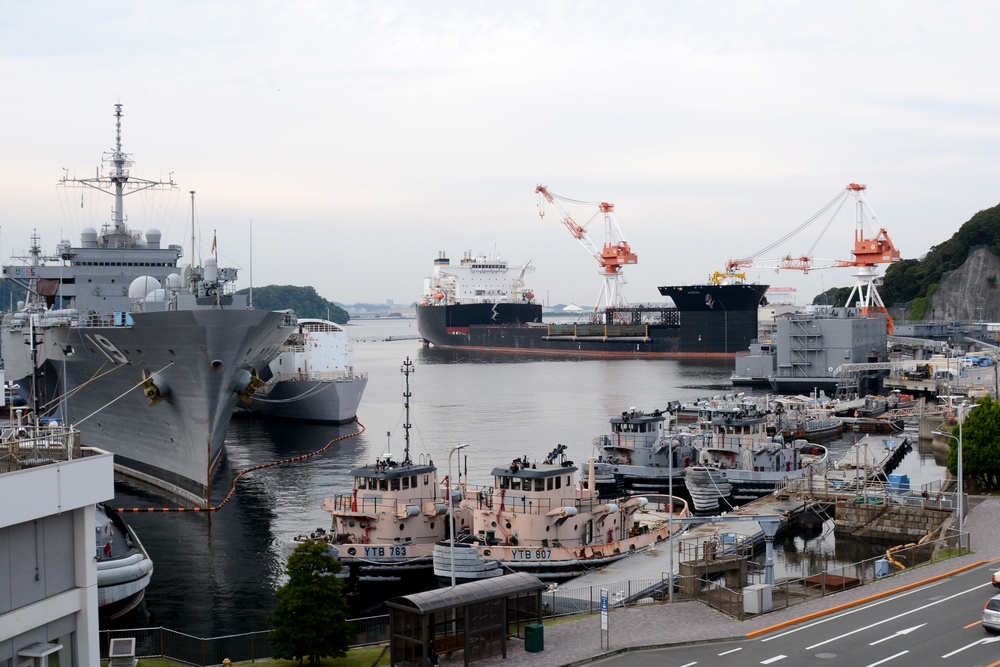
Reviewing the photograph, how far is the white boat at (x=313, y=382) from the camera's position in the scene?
69.0 meters

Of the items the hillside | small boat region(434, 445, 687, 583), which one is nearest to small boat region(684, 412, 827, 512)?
small boat region(434, 445, 687, 583)

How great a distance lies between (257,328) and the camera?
39156 mm

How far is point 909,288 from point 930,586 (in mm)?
A: 132357

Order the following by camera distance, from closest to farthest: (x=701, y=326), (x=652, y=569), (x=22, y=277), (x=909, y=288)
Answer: (x=652, y=569)
(x=22, y=277)
(x=701, y=326)
(x=909, y=288)

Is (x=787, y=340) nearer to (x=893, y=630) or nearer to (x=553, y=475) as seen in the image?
(x=553, y=475)

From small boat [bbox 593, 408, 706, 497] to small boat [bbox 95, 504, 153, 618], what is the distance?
21.8 metres

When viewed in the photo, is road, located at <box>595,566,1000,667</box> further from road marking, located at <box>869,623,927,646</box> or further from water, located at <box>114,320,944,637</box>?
water, located at <box>114,320,944,637</box>

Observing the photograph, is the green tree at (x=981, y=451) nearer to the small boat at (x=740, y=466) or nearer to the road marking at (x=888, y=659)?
the small boat at (x=740, y=466)

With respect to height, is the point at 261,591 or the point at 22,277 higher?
the point at 22,277

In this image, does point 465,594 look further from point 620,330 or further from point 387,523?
point 620,330

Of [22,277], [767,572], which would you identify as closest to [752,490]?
[767,572]

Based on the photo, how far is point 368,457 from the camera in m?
54.9

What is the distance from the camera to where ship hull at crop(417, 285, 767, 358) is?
13262cm

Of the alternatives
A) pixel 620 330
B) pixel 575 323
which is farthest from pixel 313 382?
pixel 575 323
